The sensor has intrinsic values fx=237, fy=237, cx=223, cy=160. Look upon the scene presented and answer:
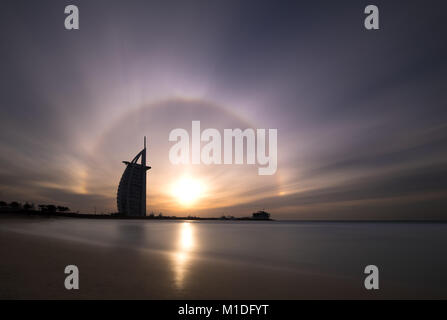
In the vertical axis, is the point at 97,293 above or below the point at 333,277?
above

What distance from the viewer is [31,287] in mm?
11180

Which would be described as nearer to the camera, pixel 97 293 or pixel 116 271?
pixel 97 293

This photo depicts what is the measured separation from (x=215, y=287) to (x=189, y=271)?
178 inches

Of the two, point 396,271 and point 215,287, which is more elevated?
point 215,287
